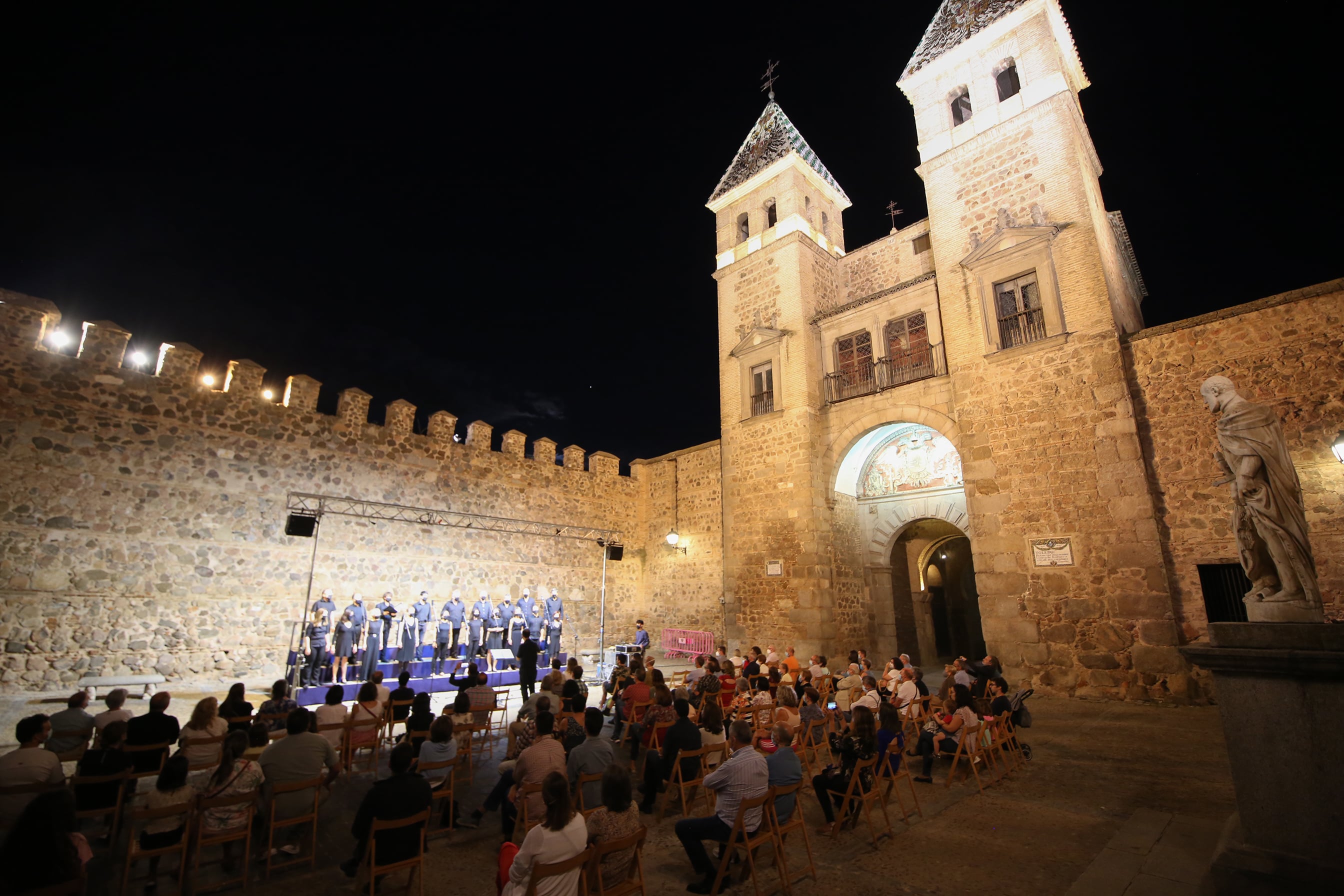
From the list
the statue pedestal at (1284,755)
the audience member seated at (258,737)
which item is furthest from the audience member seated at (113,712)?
the statue pedestal at (1284,755)

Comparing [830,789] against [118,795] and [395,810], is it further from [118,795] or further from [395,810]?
[118,795]

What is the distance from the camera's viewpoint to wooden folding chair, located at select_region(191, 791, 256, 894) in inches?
134

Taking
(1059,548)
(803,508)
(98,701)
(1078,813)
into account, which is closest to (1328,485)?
(1059,548)

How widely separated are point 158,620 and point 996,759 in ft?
41.0

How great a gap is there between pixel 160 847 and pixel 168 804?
28cm

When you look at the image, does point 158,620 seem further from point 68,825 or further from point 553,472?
point 68,825

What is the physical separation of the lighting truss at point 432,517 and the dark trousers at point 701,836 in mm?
10383

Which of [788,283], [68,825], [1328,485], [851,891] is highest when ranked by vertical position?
[788,283]

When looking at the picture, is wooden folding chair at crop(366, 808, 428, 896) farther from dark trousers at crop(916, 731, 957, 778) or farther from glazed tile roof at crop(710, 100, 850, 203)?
glazed tile roof at crop(710, 100, 850, 203)

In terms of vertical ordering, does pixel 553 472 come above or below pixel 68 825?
above

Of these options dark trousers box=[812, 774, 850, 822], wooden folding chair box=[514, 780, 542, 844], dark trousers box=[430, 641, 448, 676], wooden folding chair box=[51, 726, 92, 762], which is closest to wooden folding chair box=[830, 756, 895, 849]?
dark trousers box=[812, 774, 850, 822]

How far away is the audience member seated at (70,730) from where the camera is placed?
473cm

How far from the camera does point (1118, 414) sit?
912cm

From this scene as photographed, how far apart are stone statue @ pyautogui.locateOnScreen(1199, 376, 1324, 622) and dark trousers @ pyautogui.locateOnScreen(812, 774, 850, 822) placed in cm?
271
